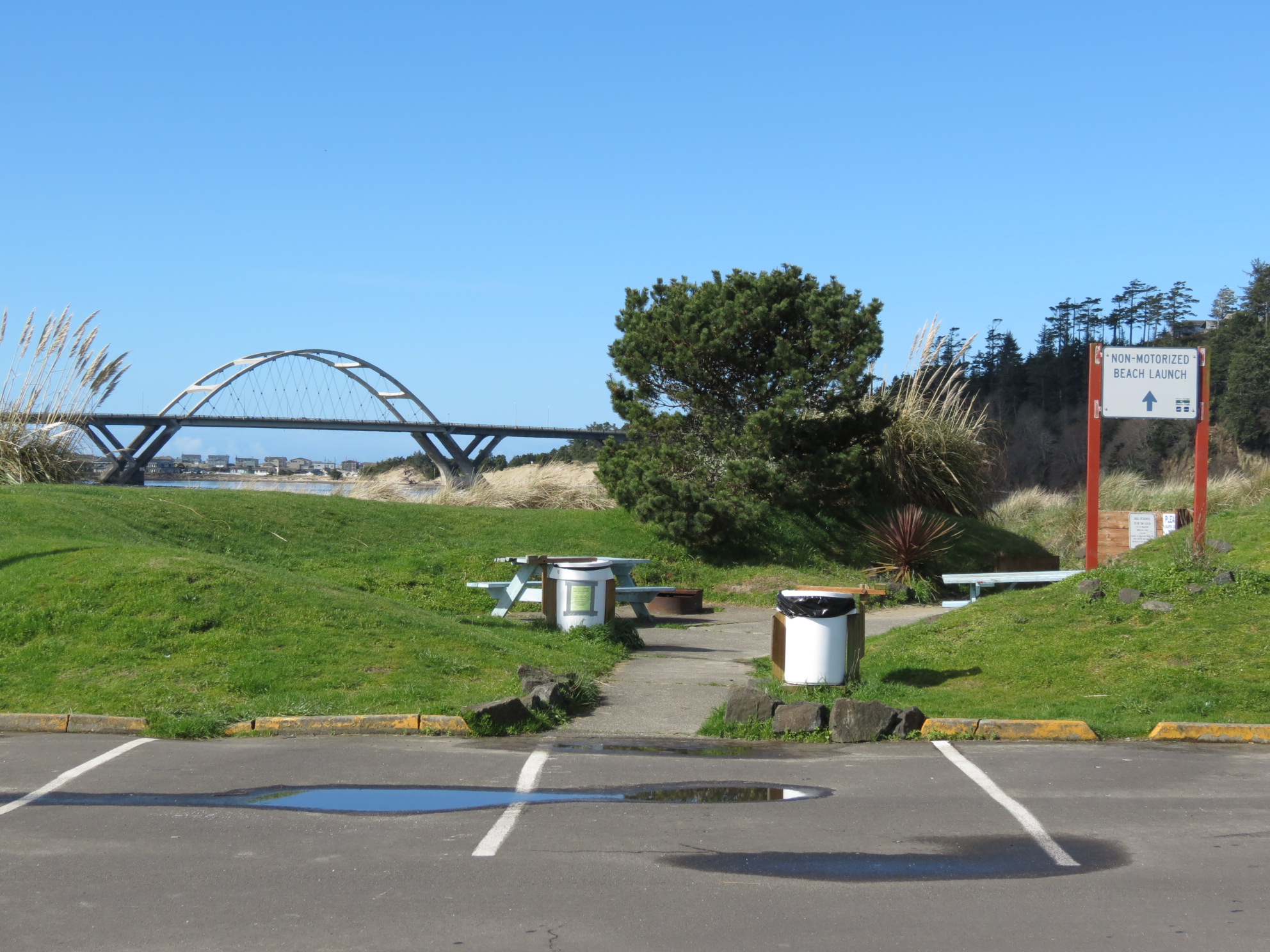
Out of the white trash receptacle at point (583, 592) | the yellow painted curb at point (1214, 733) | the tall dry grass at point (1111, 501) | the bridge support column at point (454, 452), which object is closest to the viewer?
the yellow painted curb at point (1214, 733)

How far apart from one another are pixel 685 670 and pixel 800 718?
364cm

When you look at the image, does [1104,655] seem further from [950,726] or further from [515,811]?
[515,811]

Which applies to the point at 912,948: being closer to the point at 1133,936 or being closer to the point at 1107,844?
the point at 1133,936

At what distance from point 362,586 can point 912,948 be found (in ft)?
45.6

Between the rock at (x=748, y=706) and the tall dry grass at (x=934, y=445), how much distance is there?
51.2 feet

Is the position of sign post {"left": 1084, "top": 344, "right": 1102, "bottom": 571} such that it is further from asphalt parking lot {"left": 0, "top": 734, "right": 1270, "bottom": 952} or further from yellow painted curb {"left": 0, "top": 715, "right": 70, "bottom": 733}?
yellow painted curb {"left": 0, "top": 715, "right": 70, "bottom": 733}

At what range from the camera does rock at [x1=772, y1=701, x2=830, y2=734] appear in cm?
914

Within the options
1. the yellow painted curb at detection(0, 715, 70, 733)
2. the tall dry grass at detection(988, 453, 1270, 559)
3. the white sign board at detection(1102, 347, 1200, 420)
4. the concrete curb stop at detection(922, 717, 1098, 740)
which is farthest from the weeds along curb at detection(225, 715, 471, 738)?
the tall dry grass at detection(988, 453, 1270, 559)

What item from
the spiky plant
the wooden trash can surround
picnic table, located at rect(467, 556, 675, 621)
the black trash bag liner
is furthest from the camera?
the spiky plant

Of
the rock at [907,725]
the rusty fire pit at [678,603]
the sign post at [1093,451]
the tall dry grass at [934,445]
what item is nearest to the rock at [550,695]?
the rock at [907,725]

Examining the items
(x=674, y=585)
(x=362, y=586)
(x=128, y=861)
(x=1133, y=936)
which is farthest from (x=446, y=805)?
(x=674, y=585)

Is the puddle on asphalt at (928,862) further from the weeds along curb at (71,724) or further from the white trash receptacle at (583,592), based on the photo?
the white trash receptacle at (583,592)

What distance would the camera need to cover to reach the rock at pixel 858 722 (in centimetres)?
904

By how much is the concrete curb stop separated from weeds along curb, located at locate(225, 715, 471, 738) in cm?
360
